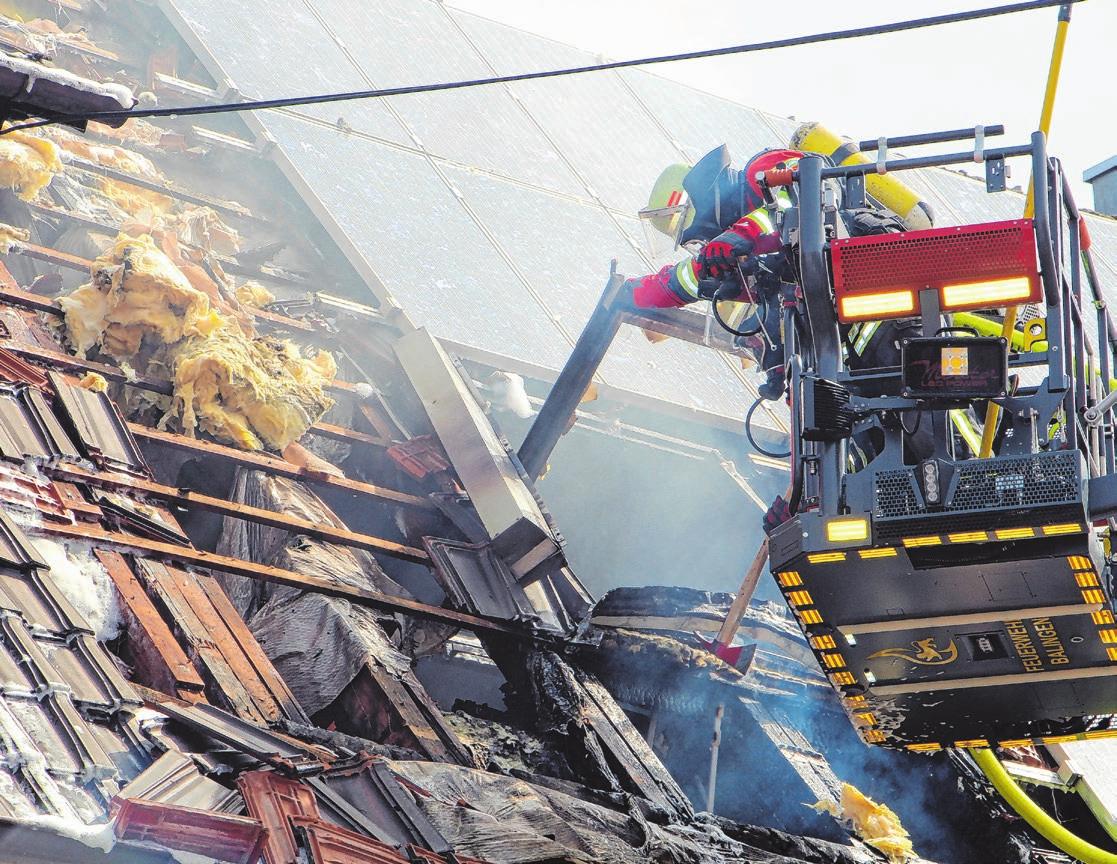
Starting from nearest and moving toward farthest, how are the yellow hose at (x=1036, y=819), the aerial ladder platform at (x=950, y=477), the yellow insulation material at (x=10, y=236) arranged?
the aerial ladder platform at (x=950, y=477)
the yellow hose at (x=1036, y=819)
the yellow insulation material at (x=10, y=236)

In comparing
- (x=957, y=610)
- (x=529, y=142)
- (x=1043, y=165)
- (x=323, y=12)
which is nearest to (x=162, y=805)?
(x=957, y=610)

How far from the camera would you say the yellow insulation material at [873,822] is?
6.86 m

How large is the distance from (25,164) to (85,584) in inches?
146

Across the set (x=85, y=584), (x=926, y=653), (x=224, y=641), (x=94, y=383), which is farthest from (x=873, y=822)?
(x=94, y=383)

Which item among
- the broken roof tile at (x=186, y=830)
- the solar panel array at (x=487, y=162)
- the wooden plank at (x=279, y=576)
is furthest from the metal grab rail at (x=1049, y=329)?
the solar panel array at (x=487, y=162)

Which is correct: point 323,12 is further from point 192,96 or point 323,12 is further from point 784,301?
point 784,301

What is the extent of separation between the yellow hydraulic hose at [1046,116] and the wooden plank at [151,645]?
312 cm

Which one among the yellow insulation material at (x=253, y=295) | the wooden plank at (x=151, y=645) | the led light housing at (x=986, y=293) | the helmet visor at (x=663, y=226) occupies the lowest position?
the wooden plank at (x=151, y=645)

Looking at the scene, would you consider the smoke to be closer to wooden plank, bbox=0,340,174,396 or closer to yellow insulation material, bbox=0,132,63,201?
wooden plank, bbox=0,340,174,396

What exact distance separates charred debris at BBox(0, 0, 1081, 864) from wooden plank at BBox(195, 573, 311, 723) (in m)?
0.03

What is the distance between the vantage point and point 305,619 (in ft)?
22.4

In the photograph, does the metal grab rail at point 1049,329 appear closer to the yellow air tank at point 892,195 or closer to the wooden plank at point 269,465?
the yellow air tank at point 892,195

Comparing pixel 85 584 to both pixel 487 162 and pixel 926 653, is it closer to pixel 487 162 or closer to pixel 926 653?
pixel 926 653

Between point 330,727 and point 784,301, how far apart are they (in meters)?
2.67
